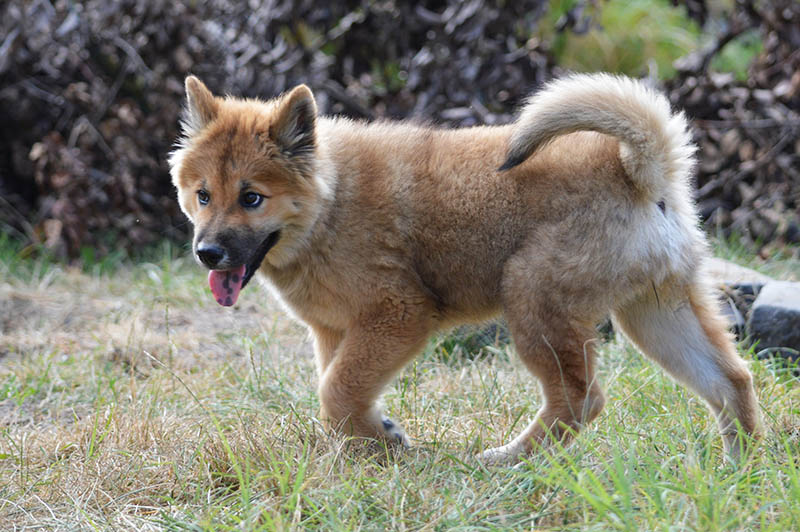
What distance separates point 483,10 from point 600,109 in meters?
3.57

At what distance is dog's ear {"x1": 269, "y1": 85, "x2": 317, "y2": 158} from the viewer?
3537mm

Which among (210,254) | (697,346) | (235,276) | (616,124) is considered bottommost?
(697,346)

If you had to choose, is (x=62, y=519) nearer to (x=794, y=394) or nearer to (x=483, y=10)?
(x=794, y=394)

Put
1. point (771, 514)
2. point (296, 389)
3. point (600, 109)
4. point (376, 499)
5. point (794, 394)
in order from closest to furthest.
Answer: point (771, 514)
point (376, 499)
point (600, 109)
point (794, 394)
point (296, 389)

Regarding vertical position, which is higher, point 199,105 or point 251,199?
point 199,105

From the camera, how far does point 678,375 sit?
345cm

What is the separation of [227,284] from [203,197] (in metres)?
0.37

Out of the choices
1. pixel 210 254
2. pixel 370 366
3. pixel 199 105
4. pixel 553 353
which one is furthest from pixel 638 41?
pixel 210 254

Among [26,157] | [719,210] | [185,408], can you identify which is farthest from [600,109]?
[26,157]

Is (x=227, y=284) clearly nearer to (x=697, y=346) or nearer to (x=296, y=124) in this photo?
(x=296, y=124)

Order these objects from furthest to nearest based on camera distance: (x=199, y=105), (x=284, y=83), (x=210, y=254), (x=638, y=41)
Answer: (x=638, y=41) → (x=284, y=83) → (x=199, y=105) → (x=210, y=254)

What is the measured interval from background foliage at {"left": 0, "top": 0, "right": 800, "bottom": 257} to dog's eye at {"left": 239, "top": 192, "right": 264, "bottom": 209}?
9.79 feet

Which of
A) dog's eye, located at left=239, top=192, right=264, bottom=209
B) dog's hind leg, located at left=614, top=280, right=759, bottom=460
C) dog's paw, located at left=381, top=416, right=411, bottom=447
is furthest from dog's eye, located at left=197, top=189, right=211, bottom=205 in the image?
dog's hind leg, located at left=614, top=280, right=759, bottom=460

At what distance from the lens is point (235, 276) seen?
351 centimetres
